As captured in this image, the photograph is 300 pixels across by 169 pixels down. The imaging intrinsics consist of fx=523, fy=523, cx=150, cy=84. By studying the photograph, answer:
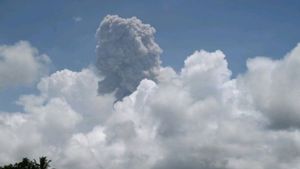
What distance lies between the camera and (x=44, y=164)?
99.1m

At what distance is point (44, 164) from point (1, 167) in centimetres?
1115

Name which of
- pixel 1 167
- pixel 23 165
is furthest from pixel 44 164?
pixel 1 167

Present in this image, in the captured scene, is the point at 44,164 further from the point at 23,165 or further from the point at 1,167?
the point at 1,167

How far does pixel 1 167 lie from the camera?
104 metres

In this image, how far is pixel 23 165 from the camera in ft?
330

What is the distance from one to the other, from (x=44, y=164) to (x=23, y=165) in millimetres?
4646

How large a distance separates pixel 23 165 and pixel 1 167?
6614 mm
